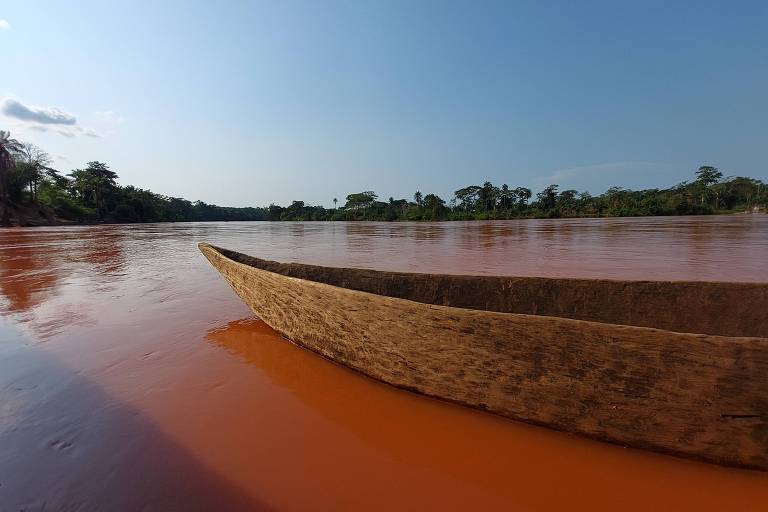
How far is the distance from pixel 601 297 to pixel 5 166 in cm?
4990

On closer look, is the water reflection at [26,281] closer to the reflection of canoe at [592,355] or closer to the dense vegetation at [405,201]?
the reflection of canoe at [592,355]

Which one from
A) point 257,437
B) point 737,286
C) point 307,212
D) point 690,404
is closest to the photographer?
point 690,404

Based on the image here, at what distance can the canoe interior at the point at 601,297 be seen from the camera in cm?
236

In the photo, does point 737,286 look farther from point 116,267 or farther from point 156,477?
point 116,267

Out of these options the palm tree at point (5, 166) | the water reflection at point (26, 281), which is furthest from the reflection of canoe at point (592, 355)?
the palm tree at point (5, 166)

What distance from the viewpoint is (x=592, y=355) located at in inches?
54.5

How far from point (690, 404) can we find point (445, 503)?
1.02 meters

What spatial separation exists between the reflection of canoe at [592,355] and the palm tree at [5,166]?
44266mm

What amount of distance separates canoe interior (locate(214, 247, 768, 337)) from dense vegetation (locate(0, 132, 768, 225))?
4388 cm

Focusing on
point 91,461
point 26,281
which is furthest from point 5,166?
point 91,461

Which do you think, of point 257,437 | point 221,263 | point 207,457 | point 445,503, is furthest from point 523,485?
point 221,263

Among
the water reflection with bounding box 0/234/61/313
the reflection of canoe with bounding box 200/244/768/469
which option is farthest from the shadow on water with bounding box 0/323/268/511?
the water reflection with bounding box 0/234/61/313

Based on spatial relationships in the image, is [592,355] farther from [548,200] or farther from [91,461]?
[548,200]

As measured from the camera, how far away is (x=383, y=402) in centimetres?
199
